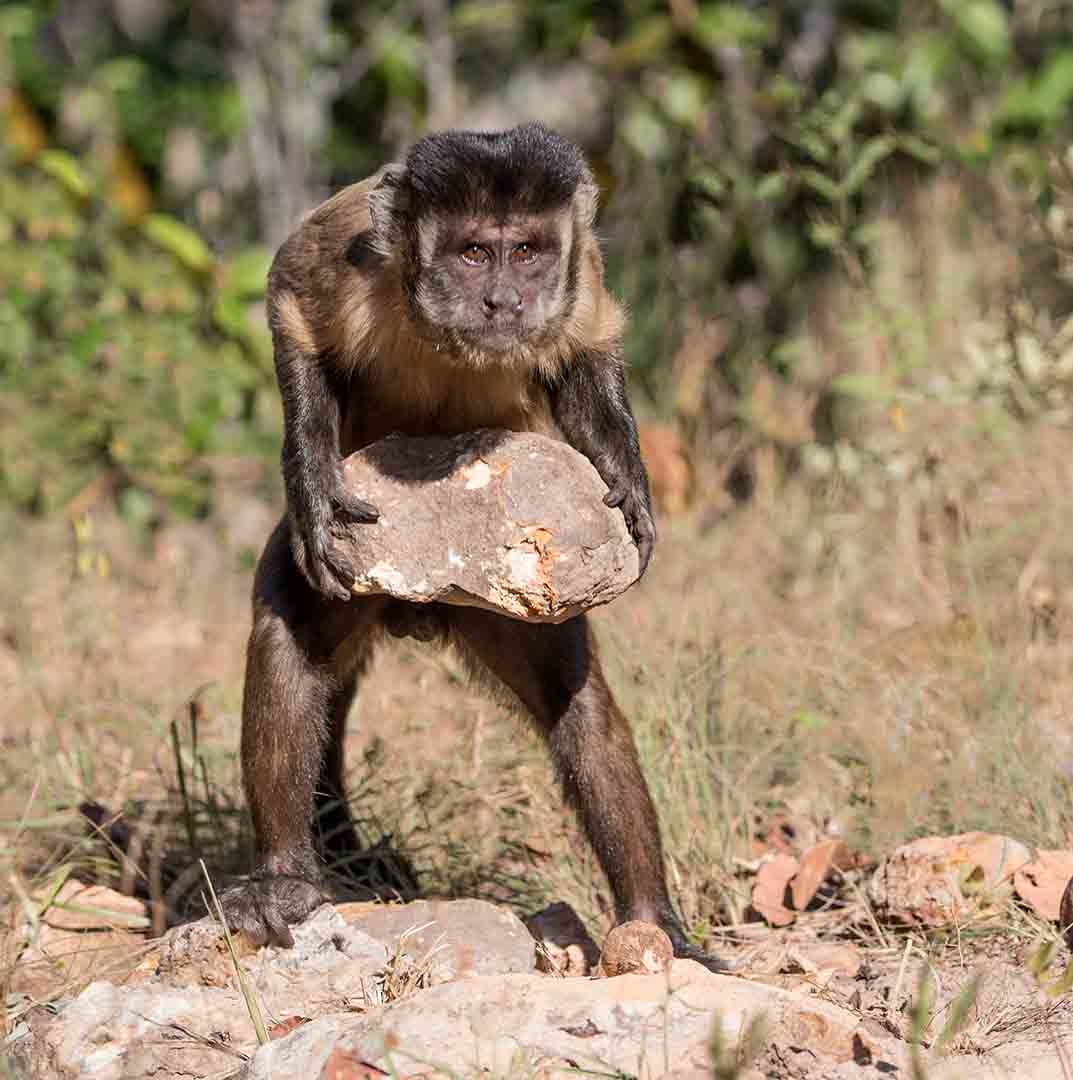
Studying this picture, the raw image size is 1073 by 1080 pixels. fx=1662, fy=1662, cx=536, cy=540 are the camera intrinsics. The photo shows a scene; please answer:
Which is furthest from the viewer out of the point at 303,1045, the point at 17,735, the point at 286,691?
the point at 17,735

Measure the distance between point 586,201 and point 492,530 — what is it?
2.83 feet

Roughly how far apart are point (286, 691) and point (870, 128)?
4.67 metres

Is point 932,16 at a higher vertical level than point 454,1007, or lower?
higher

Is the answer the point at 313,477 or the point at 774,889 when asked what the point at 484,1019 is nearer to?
the point at 313,477

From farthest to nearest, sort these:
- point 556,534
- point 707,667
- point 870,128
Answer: point 870,128 < point 707,667 < point 556,534

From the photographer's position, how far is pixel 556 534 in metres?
3.44

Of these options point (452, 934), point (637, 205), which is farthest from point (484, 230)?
point (637, 205)

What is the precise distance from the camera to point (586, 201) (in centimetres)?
380

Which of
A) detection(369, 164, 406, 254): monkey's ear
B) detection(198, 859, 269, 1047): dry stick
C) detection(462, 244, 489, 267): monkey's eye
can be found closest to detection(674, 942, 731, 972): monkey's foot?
detection(198, 859, 269, 1047): dry stick

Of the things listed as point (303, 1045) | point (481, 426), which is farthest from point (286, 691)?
point (303, 1045)

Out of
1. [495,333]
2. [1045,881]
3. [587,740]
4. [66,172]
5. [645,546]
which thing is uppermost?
[66,172]

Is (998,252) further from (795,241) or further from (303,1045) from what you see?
(303,1045)

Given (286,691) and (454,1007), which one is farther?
(286,691)

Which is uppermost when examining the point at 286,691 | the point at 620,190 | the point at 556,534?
the point at 620,190
